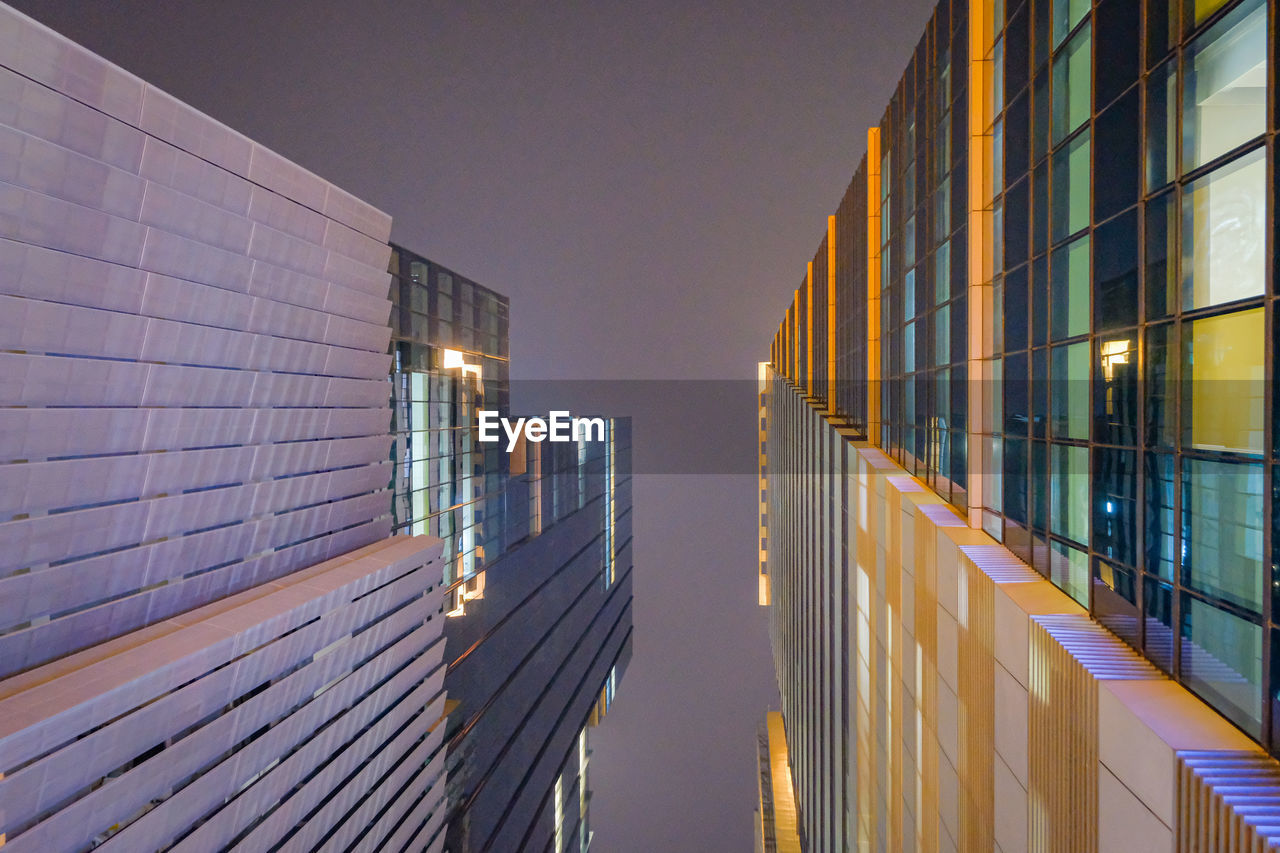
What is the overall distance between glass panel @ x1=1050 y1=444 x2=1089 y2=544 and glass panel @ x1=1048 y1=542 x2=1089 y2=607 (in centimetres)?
25

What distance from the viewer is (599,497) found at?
7706 cm

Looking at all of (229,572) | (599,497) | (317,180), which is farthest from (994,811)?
(599,497)

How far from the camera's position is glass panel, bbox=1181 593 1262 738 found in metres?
6.97

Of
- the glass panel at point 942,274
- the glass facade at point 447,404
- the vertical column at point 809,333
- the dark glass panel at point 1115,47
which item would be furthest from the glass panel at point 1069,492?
the vertical column at point 809,333

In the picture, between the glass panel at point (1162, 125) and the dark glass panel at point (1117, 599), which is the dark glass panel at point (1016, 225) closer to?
the glass panel at point (1162, 125)

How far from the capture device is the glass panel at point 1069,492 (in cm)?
1064

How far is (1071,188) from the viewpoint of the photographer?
35.4 ft

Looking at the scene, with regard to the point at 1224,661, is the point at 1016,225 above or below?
above

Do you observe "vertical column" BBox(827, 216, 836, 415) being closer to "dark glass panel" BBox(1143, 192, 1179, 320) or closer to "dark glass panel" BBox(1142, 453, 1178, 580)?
"dark glass panel" BBox(1142, 453, 1178, 580)

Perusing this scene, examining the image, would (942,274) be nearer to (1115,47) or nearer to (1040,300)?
(1040,300)

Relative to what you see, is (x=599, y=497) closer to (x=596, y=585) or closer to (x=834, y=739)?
(x=596, y=585)

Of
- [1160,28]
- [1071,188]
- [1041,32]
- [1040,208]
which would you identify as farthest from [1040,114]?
[1160,28]

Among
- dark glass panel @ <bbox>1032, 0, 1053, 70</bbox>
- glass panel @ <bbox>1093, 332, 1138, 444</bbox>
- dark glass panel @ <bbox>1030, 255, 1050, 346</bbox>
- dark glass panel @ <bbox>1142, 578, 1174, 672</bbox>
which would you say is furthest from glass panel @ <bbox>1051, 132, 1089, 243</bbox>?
dark glass panel @ <bbox>1142, 578, 1174, 672</bbox>

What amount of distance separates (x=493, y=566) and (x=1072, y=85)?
43.5 metres
